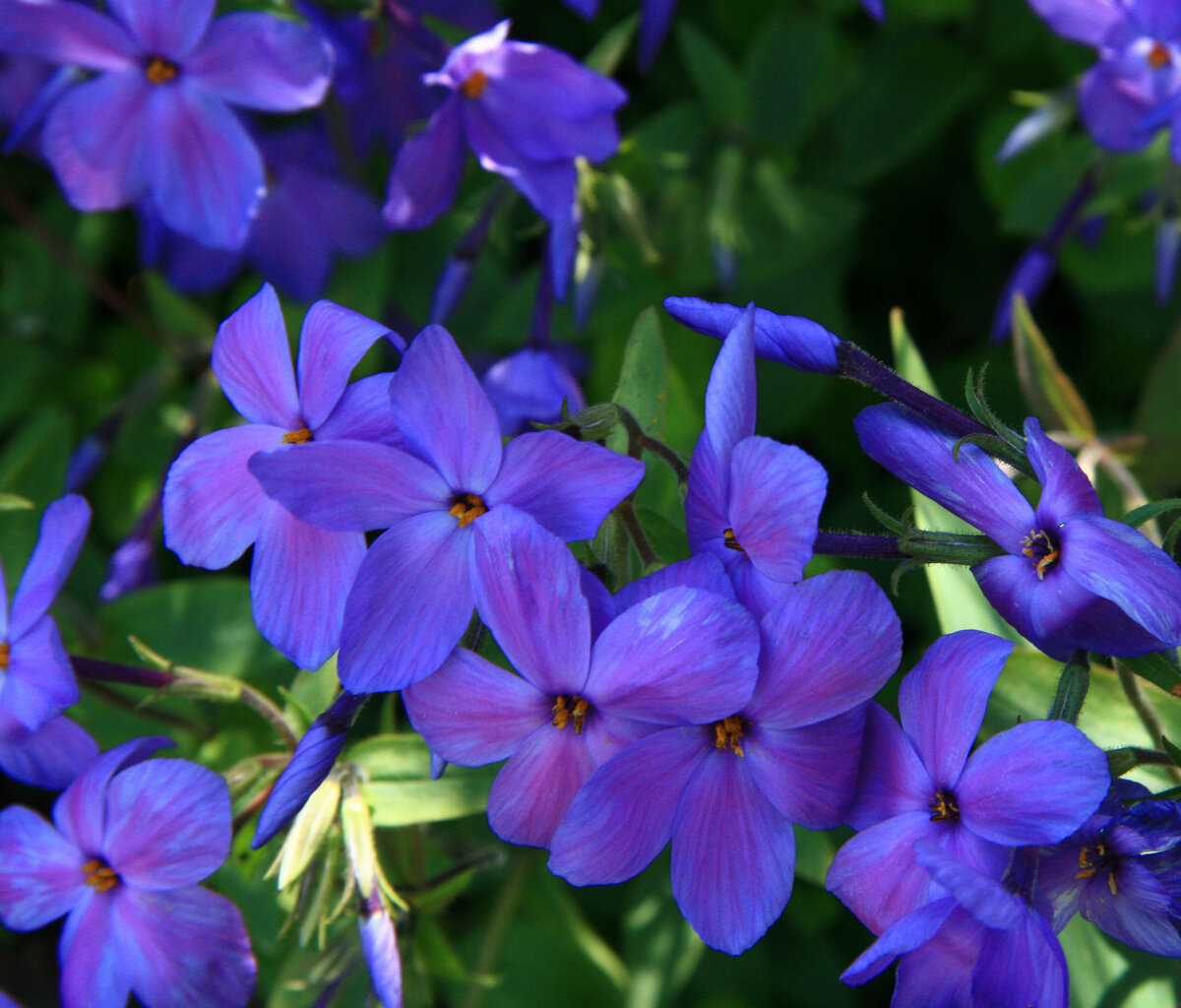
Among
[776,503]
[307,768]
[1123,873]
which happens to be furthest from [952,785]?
[307,768]

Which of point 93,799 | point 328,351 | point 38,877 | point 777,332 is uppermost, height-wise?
point 777,332

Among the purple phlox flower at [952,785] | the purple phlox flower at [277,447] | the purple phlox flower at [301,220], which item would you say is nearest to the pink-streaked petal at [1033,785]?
the purple phlox flower at [952,785]

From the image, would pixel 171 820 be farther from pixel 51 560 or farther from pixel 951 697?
pixel 951 697

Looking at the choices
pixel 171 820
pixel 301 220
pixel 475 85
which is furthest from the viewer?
pixel 301 220

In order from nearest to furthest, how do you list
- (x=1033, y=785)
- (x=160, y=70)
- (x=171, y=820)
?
(x=1033, y=785)
(x=171, y=820)
(x=160, y=70)

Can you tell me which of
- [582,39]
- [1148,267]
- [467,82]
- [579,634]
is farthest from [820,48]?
[579,634]

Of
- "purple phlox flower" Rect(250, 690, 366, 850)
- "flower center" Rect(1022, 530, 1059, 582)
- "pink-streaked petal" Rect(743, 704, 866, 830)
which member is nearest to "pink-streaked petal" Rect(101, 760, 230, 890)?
"purple phlox flower" Rect(250, 690, 366, 850)

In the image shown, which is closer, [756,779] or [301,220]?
[756,779]

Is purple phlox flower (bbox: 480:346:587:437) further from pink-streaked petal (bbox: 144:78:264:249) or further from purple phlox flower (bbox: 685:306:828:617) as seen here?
purple phlox flower (bbox: 685:306:828:617)
